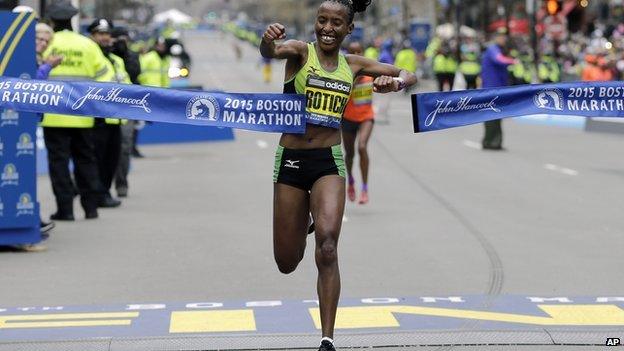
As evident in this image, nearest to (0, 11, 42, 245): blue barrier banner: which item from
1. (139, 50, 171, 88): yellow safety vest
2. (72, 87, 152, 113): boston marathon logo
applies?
(72, 87, 152, 113): boston marathon logo

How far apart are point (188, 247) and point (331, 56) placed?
4.91 m

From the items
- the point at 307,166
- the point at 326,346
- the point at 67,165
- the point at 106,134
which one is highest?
the point at 307,166

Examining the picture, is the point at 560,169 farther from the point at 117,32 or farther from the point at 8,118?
the point at 8,118

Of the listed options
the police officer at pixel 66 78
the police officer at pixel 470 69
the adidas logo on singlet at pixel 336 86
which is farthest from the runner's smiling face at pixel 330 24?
the police officer at pixel 470 69

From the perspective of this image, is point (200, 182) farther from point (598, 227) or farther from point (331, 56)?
point (331, 56)

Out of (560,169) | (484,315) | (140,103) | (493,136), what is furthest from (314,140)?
(493,136)

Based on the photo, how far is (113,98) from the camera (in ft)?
26.9

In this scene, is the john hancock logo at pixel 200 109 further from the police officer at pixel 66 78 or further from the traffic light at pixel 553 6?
the traffic light at pixel 553 6

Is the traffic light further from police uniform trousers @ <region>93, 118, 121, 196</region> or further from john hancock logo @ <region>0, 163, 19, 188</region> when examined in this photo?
john hancock logo @ <region>0, 163, 19, 188</region>

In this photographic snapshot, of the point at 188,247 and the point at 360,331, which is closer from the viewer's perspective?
the point at 360,331

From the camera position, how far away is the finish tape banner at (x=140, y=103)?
8.16 meters

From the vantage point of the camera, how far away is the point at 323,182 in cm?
759

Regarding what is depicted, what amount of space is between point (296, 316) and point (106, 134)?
22.9ft

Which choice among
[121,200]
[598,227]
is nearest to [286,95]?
[598,227]
